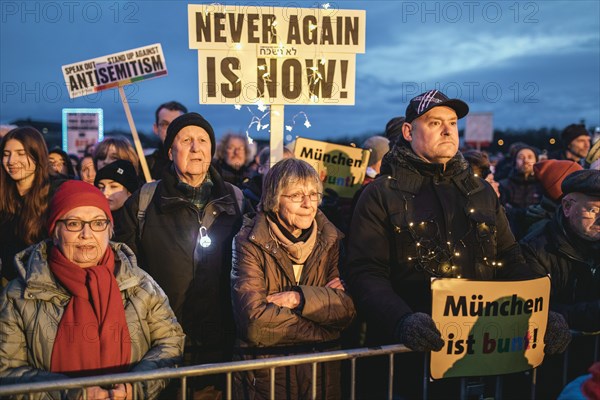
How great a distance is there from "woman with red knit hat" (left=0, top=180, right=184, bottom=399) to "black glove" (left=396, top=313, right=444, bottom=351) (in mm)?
1248

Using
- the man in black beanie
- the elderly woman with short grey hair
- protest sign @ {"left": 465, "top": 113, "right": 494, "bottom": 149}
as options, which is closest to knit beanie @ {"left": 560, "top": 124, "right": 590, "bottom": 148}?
the man in black beanie

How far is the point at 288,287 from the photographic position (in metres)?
3.21

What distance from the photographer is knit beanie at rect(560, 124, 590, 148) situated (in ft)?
25.6

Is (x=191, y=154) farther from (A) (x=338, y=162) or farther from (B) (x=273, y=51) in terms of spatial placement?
(A) (x=338, y=162)

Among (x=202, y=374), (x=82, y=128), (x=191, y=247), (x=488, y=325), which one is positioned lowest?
(x=202, y=374)

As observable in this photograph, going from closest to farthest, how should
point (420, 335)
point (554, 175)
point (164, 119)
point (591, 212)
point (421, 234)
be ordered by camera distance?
point (420, 335), point (421, 234), point (591, 212), point (554, 175), point (164, 119)

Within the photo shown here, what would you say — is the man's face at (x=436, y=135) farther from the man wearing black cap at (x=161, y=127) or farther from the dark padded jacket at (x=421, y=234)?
the man wearing black cap at (x=161, y=127)

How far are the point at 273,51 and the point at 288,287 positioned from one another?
7.72 feet

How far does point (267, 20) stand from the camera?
4.68 meters

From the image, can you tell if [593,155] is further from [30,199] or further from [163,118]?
[30,199]

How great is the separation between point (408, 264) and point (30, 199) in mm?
2770

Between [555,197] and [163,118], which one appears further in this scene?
[163,118]

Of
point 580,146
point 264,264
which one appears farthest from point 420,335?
point 580,146

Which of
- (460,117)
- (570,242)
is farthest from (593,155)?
(460,117)
